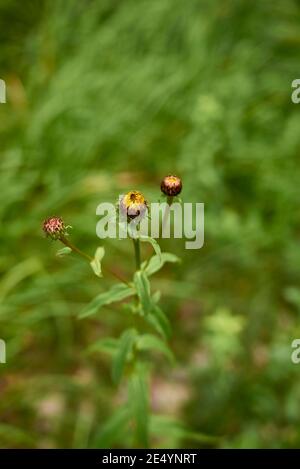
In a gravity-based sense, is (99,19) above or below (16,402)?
above

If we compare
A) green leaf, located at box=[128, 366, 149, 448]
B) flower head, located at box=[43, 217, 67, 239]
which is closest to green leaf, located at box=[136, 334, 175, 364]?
green leaf, located at box=[128, 366, 149, 448]

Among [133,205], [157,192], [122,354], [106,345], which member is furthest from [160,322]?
[157,192]

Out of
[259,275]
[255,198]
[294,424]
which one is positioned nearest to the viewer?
[294,424]

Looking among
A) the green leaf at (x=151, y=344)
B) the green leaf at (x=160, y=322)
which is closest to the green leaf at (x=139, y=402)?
the green leaf at (x=151, y=344)

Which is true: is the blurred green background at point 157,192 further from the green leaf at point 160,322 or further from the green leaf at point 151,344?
the green leaf at point 160,322

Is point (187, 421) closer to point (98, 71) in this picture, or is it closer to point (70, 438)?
point (70, 438)

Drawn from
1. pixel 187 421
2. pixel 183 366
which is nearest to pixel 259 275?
pixel 183 366
